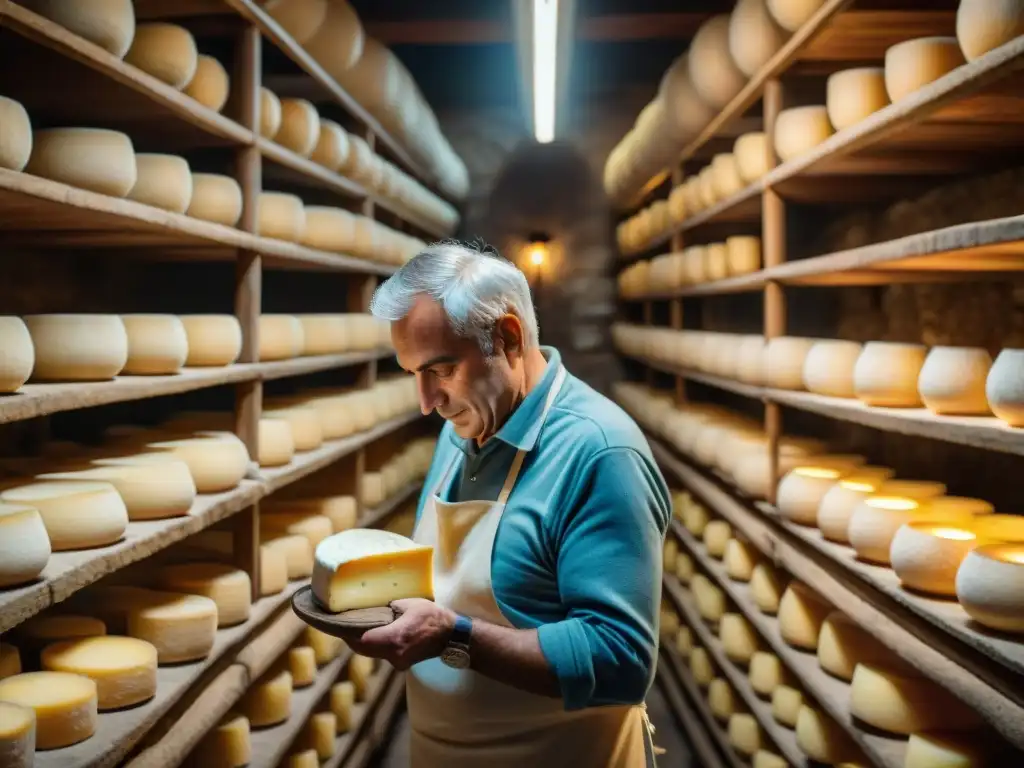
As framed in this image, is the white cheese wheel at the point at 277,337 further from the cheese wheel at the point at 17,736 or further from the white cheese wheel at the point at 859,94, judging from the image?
the white cheese wheel at the point at 859,94

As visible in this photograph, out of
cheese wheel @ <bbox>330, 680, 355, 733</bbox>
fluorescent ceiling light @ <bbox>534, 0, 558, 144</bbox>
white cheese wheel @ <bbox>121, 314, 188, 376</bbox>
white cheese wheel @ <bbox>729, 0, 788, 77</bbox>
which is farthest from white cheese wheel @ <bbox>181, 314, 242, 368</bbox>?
white cheese wheel @ <bbox>729, 0, 788, 77</bbox>

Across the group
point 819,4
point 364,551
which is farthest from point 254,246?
point 819,4

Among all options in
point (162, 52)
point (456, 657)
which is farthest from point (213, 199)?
point (456, 657)

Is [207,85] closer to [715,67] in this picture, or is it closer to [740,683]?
[715,67]

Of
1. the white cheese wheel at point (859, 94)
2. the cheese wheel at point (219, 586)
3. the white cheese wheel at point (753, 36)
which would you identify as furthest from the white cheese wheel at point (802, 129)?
the cheese wheel at point (219, 586)

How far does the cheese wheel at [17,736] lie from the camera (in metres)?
1.31

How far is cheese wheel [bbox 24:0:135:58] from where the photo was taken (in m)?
→ 1.60

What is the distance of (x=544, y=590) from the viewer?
145cm

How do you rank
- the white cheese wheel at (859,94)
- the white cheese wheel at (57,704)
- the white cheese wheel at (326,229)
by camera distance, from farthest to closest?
the white cheese wheel at (326,229), the white cheese wheel at (859,94), the white cheese wheel at (57,704)

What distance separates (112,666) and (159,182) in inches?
37.5

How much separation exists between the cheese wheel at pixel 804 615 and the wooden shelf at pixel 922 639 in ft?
0.33

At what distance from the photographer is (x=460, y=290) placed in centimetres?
145

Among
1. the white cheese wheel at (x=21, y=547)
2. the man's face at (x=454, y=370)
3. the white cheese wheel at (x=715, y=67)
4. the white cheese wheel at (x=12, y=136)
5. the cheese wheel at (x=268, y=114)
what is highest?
the white cheese wheel at (x=715, y=67)

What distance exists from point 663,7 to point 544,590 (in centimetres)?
375
